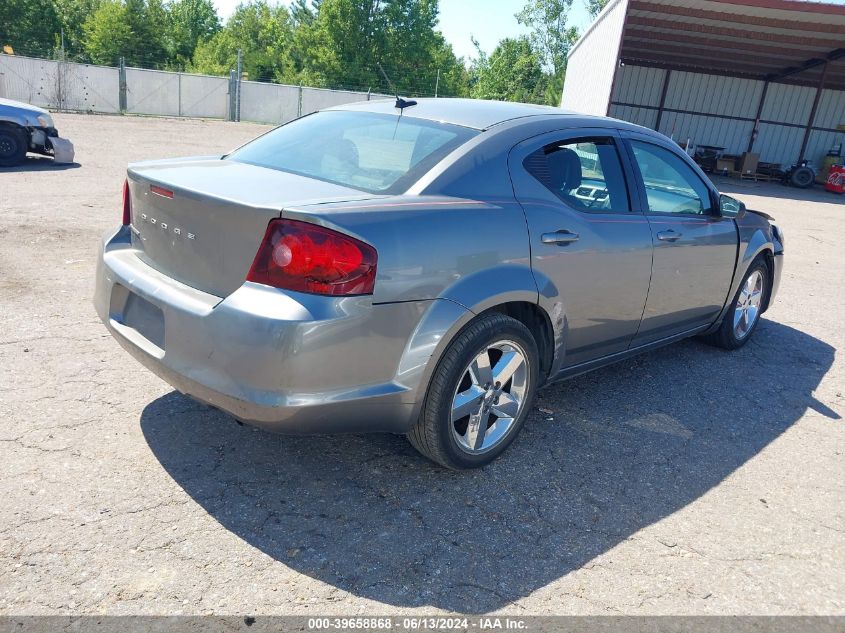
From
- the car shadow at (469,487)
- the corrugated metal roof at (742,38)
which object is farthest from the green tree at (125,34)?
the car shadow at (469,487)

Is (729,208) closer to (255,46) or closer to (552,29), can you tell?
(552,29)

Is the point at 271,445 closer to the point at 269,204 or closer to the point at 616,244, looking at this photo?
the point at 269,204

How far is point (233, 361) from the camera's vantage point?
7.98ft

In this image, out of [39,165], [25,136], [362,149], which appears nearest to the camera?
[362,149]

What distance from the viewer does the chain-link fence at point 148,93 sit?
85.5 feet

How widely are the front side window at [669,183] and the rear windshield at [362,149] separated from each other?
1385mm

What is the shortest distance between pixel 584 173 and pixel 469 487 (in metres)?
1.77

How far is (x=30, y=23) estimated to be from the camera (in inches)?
2005

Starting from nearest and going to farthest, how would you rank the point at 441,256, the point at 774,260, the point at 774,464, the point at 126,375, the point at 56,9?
the point at 441,256, the point at 774,464, the point at 126,375, the point at 774,260, the point at 56,9

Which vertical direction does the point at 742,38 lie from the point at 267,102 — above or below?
above

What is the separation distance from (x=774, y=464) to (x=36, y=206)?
8.02m

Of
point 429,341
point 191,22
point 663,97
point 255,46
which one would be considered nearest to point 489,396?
point 429,341

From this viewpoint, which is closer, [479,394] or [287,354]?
[287,354]

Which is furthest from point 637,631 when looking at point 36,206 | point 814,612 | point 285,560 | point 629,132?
point 36,206
